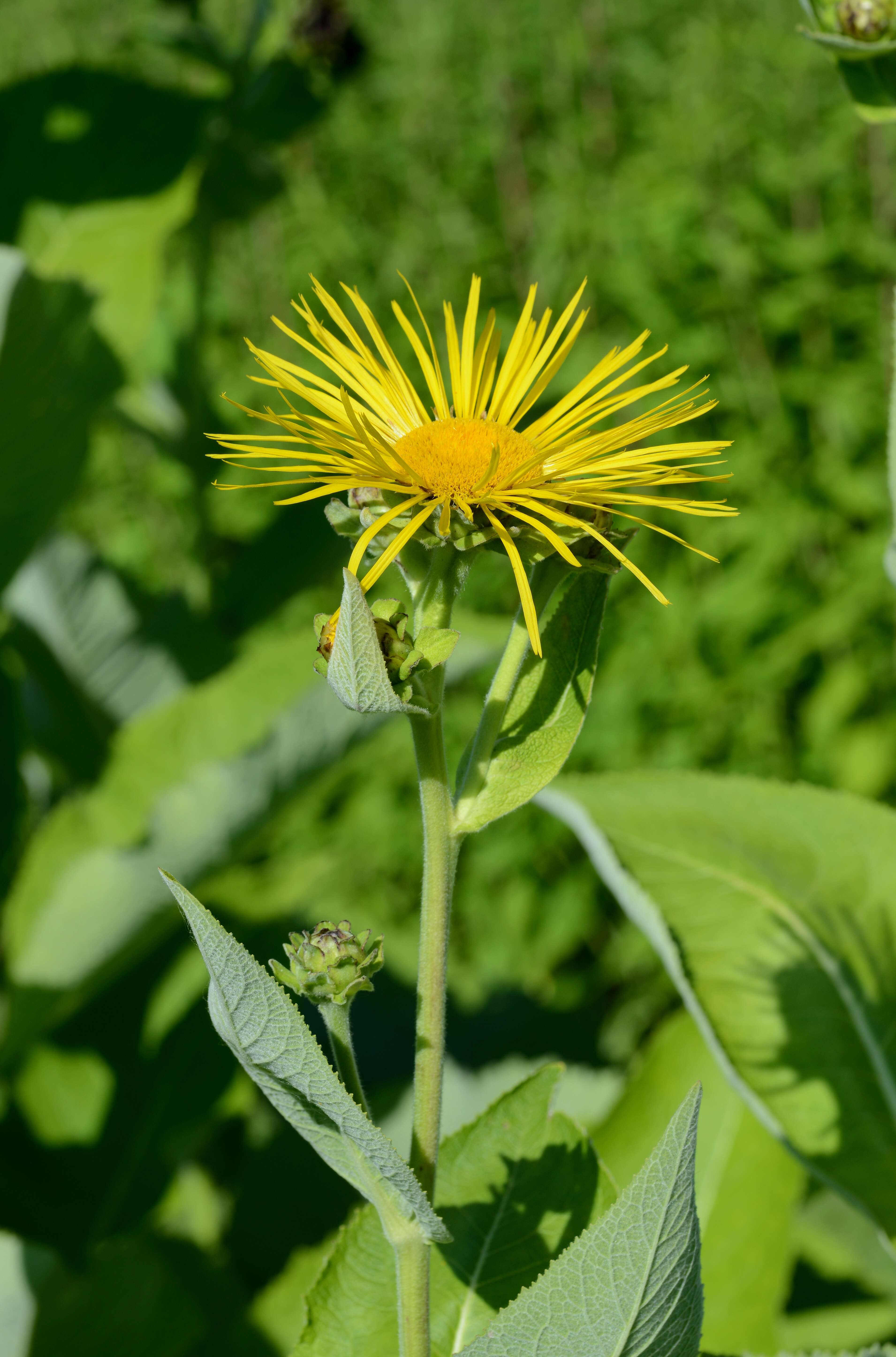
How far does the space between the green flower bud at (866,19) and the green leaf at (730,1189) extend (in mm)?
898

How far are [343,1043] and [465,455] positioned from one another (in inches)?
12.2

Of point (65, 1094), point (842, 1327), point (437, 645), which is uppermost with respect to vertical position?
point (437, 645)

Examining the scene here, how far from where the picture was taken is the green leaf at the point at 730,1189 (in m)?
1.16

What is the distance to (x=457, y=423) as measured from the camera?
A: 0.70 metres

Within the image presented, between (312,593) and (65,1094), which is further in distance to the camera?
(312,593)

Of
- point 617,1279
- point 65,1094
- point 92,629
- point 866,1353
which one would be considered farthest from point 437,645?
point 92,629

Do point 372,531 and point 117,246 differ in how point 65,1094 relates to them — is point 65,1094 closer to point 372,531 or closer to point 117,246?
point 117,246

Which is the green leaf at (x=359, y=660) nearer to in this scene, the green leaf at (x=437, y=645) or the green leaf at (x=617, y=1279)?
the green leaf at (x=437, y=645)

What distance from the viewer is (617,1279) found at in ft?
1.78

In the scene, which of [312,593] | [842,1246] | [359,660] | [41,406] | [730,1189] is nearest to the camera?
[359,660]

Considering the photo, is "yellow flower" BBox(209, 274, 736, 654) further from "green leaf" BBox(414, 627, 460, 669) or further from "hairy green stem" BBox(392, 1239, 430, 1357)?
"hairy green stem" BBox(392, 1239, 430, 1357)

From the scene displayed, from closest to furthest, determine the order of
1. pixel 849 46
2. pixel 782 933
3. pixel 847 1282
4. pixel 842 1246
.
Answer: pixel 849 46, pixel 782 933, pixel 842 1246, pixel 847 1282

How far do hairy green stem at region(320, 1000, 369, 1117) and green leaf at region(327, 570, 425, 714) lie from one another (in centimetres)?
15

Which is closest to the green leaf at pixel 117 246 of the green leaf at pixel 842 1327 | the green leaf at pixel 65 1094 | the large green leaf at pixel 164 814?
the large green leaf at pixel 164 814
